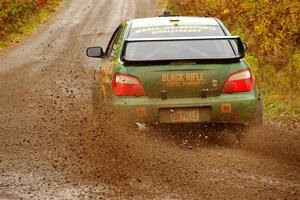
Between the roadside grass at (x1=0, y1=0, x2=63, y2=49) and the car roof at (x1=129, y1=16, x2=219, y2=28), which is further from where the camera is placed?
the roadside grass at (x1=0, y1=0, x2=63, y2=49)

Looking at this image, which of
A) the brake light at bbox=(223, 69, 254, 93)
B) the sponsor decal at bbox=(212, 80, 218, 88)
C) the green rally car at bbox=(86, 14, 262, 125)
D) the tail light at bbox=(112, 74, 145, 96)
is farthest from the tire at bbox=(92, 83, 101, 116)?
the brake light at bbox=(223, 69, 254, 93)

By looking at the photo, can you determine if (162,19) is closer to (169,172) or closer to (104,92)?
(104,92)

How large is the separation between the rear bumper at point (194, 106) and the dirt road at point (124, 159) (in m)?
0.25

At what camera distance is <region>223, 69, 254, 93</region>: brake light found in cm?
666

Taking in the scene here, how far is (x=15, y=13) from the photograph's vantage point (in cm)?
2538

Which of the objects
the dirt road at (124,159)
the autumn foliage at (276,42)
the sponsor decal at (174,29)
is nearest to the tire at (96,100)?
the dirt road at (124,159)

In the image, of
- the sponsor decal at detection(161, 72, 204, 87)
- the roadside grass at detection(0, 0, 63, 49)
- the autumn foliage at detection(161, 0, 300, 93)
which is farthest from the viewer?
the roadside grass at detection(0, 0, 63, 49)

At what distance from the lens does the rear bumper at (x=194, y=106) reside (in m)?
6.58

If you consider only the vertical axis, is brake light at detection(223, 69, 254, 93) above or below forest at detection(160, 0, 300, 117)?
above

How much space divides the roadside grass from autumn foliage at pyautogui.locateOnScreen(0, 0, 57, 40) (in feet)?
0.41

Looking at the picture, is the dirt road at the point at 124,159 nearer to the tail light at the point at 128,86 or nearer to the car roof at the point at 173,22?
the tail light at the point at 128,86

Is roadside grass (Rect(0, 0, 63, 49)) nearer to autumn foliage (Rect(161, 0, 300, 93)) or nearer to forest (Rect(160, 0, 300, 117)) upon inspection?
forest (Rect(160, 0, 300, 117))

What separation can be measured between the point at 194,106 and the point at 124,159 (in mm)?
1031

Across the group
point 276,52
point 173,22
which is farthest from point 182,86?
point 276,52
